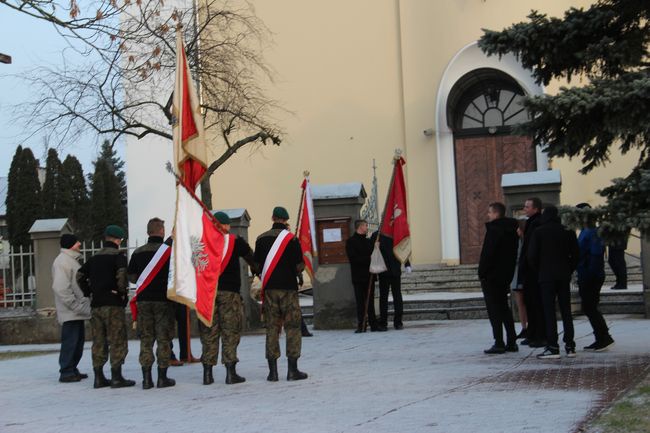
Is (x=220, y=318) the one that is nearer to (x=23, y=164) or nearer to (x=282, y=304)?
(x=282, y=304)

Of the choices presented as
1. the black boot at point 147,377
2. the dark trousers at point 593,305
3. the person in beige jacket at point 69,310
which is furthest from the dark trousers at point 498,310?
the person in beige jacket at point 69,310

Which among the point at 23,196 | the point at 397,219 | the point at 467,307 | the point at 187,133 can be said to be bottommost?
the point at 467,307

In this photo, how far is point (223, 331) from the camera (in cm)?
951

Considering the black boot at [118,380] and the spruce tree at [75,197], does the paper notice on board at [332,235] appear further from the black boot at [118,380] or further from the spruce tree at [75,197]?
the spruce tree at [75,197]

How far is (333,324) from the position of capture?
1587 centimetres

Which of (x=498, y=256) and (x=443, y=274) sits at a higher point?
(x=498, y=256)

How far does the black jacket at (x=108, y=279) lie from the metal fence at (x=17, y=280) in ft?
23.6

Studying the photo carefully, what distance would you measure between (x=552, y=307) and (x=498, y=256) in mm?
1147

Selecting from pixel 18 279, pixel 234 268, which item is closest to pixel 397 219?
pixel 234 268

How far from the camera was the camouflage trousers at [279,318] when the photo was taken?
31.3 feet

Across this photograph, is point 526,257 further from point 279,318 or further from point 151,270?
point 151,270

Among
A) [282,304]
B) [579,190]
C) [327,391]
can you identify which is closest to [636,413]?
[327,391]

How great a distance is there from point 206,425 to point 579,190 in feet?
50.4

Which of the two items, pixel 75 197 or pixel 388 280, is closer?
pixel 388 280
